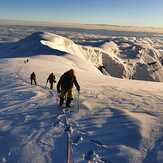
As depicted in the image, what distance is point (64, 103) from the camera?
15328mm

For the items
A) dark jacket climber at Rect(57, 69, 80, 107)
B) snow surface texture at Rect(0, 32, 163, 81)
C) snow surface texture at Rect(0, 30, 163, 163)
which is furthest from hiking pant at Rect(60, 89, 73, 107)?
snow surface texture at Rect(0, 32, 163, 81)

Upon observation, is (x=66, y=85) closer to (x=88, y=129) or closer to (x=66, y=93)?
(x=66, y=93)

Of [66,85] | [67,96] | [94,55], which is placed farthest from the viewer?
[94,55]

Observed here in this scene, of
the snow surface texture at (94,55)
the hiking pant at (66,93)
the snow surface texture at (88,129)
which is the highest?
the hiking pant at (66,93)

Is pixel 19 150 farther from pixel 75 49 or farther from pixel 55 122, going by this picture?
pixel 75 49

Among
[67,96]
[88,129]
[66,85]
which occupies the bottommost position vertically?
[88,129]

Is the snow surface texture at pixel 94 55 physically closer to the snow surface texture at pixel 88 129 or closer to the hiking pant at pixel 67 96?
the snow surface texture at pixel 88 129

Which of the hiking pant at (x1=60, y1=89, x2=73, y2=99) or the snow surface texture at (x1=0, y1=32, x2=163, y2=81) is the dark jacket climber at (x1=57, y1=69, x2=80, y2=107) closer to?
the hiking pant at (x1=60, y1=89, x2=73, y2=99)

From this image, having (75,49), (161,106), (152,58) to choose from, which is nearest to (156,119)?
(161,106)

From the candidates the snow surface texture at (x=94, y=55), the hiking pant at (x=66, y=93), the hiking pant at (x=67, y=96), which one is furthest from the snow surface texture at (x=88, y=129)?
the snow surface texture at (x=94, y=55)

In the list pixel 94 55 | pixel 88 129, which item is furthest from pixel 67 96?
pixel 94 55

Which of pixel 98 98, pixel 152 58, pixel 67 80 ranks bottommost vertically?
pixel 152 58

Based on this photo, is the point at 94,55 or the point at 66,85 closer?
the point at 66,85

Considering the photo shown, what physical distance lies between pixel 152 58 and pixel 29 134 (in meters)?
122
